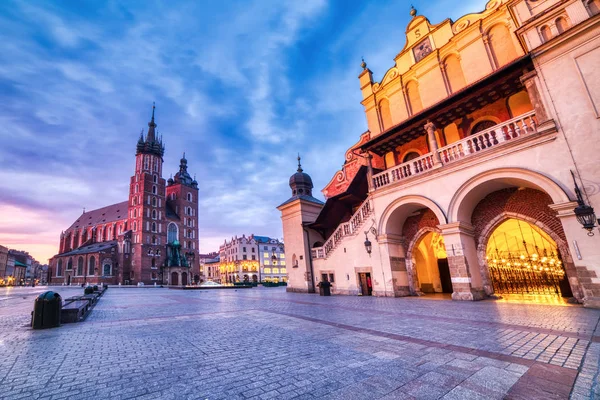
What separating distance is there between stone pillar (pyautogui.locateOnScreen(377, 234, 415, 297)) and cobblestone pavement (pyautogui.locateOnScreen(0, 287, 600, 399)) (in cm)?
780

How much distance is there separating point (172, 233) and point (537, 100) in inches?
2953

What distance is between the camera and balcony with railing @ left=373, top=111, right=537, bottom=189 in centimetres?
1102

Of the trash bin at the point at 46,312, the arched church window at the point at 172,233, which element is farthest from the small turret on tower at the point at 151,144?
the trash bin at the point at 46,312

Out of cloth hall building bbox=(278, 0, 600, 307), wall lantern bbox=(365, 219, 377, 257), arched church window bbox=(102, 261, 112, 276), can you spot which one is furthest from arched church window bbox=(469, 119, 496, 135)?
arched church window bbox=(102, 261, 112, 276)

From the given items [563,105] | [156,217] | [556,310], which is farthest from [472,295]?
[156,217]

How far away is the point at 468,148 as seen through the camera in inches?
490

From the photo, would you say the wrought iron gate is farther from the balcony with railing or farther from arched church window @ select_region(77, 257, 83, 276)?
arched church window @ select_region(77, 257, 83, 276)

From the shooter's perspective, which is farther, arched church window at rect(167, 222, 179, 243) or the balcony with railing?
arched church window at rect(167, 222, 179, 243)

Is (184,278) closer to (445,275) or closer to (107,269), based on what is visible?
(107,269)

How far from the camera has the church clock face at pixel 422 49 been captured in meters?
18.4

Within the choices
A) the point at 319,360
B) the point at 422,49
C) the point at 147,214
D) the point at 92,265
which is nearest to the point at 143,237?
the point at 147,214

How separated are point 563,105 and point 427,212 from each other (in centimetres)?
743

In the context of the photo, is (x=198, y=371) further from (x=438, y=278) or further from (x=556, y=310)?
(x=438, y=278)

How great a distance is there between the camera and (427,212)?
15617 mm
